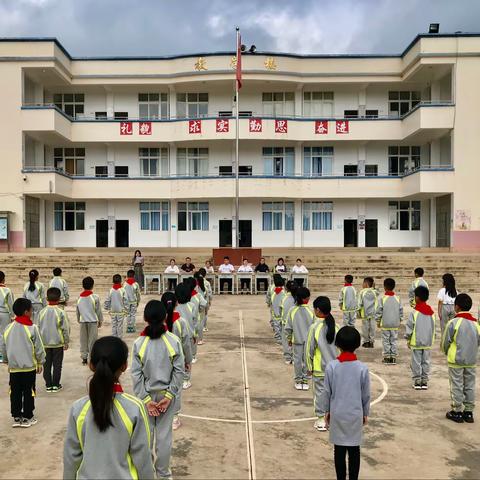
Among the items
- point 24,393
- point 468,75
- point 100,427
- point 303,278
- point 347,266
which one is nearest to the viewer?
point 100,427

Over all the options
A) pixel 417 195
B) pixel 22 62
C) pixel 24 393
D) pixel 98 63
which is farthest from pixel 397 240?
pixel 24 393

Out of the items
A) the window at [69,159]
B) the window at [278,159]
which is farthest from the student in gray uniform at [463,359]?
the window at [69,159]

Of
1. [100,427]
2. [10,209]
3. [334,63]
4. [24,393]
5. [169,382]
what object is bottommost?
[24,393]

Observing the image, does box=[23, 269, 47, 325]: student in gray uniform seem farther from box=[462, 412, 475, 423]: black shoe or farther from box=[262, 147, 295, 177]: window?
box=[262, 147, 295, 177]: window

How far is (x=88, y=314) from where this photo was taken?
28.9 feet

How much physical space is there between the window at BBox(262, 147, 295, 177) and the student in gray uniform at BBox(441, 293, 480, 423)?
28.3 meters

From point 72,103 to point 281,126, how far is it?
1524 cm

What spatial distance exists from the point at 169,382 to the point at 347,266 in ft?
66.6

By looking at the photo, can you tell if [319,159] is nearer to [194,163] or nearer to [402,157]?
[402,157]

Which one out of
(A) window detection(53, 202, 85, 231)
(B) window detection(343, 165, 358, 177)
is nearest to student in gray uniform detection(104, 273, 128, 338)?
(A) window detection(53, 202, 85, 231)

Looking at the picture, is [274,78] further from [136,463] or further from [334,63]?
[136,463]

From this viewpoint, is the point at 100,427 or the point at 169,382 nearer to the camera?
the point at 100,427

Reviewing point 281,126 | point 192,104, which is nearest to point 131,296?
point 281,126

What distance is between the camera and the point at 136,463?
2691 millimetres
